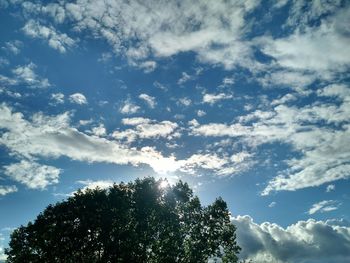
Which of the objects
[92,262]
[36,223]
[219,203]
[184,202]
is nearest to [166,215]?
[184,202]

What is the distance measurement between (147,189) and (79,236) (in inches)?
463

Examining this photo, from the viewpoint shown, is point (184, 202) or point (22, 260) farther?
point (184, 202)

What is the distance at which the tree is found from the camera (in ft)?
174

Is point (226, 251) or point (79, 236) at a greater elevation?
point (79, 236)

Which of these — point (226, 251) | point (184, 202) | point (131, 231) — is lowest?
point (226, 251)

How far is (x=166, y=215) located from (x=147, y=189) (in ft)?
16.0

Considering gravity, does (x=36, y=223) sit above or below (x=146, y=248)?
above

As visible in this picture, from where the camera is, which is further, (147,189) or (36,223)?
(147,189)

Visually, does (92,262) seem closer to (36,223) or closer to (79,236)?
(79,236)

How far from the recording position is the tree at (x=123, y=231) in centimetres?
5316

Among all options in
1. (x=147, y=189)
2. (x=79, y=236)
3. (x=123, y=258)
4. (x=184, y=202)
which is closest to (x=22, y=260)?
(x=79, y=236)

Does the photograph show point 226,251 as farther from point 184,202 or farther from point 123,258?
point 123,258

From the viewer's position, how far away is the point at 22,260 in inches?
2124

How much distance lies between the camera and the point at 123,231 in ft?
176
